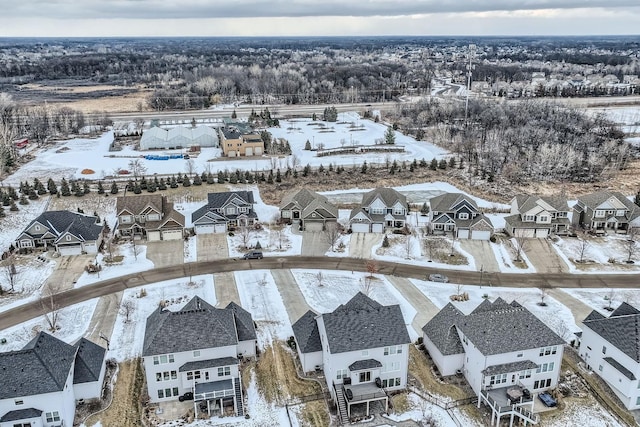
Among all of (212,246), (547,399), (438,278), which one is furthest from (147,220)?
(547,399)

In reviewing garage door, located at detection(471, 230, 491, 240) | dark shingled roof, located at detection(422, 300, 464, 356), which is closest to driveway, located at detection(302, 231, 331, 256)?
garage door, located at detection(471, 230, 491, 240)

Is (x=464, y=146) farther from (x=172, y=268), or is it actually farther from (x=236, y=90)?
(x=236, y=90)

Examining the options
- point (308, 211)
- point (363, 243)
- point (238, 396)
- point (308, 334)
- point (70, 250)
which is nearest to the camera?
point (238, 396)

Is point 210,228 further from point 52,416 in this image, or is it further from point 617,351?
point 617,351

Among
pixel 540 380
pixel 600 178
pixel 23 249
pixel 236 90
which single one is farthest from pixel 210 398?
pixel 236 90

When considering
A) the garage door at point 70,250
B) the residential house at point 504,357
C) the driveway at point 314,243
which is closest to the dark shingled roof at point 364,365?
the residential house at point 504,357

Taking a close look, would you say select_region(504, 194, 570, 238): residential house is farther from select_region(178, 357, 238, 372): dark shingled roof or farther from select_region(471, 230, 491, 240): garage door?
select_region(178, 357, 238, 372): dark shingled roof

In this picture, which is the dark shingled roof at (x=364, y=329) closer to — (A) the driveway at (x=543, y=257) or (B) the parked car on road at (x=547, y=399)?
(B) the parked car on road at (x=547, y=399)
